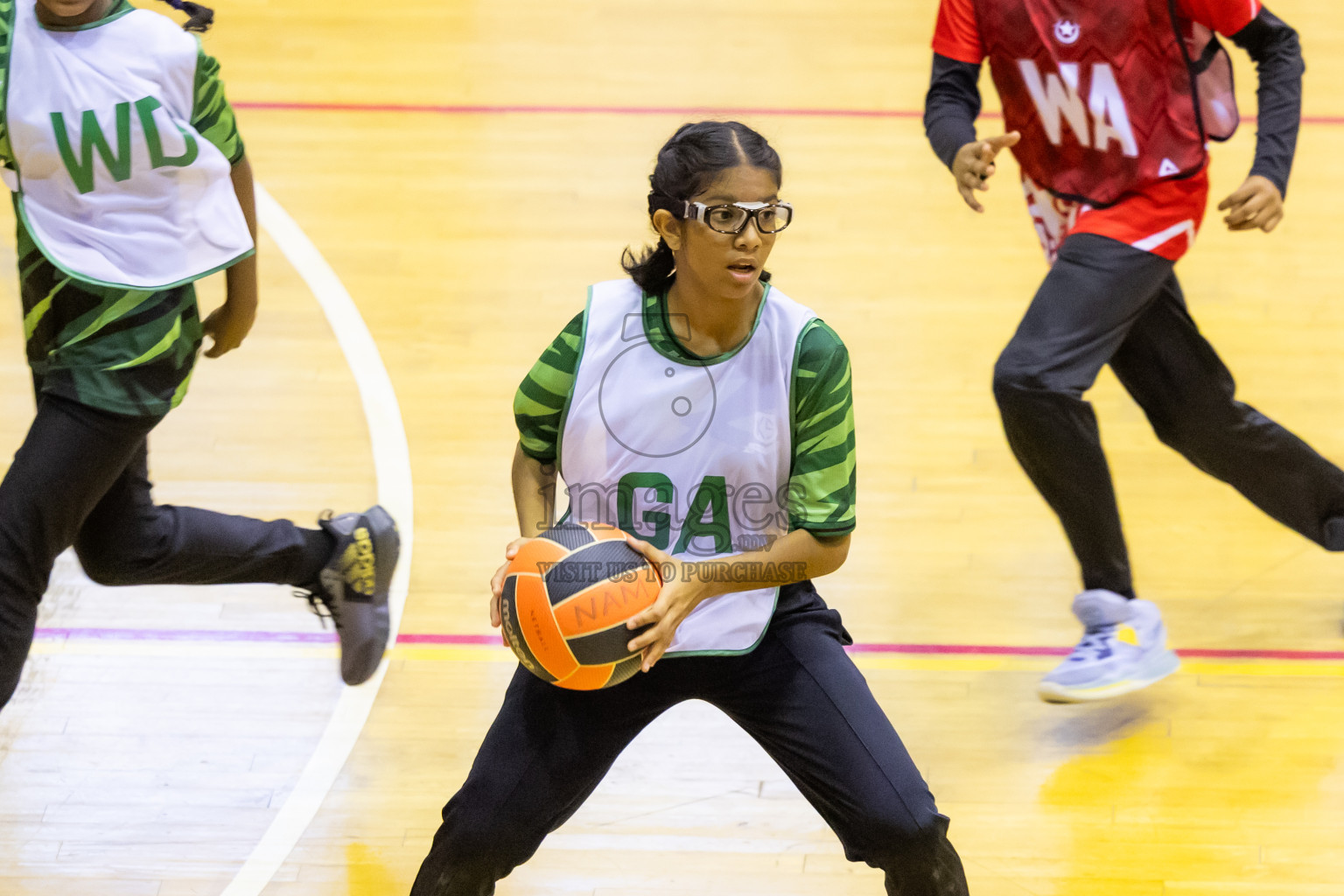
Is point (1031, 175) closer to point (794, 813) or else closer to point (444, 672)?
point (794, 813)

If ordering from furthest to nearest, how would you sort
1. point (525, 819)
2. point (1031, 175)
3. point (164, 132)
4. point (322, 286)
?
point (322, 286)
point (1031, 175)
point (164, 132)
point (525, 819)

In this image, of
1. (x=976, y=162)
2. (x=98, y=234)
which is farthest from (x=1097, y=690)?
(x=98, y=234)

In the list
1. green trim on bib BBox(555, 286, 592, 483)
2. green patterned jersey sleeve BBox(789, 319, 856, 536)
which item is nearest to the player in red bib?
green patterned jersey sleeve BBox(789, 319, 856, 536)

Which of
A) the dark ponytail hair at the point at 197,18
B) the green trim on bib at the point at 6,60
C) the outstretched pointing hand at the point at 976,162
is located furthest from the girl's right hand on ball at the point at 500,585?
the outstretched pointing hand at the point at 976,162

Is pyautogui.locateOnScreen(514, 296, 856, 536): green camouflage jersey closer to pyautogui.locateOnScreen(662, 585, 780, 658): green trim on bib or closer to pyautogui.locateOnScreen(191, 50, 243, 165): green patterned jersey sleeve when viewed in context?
pyautogui.locateOnScreen(662, 585, 780, 658): green trim on bib

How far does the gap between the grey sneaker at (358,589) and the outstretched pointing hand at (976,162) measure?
164cm

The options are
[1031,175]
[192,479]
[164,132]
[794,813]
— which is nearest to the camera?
[164,132]

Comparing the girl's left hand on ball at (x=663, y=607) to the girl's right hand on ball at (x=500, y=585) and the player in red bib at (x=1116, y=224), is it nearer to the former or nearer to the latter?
the girl's right hand on ball at (x=500, y=585)

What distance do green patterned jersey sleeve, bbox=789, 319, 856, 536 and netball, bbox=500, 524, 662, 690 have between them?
0.30 meters

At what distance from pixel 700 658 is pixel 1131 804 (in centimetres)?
136

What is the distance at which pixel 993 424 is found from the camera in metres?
4.74

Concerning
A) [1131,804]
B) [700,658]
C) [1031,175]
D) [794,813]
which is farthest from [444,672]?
[1031,175]

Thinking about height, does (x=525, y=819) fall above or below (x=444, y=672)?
above

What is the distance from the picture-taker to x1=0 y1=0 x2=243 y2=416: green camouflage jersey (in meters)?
2.91
